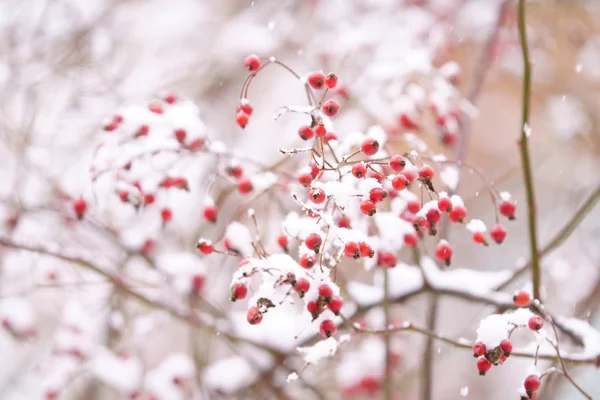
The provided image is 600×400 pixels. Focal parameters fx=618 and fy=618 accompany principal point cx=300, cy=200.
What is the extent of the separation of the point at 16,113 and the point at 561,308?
4.24 metres

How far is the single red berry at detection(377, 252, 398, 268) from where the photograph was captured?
1602 millimetres

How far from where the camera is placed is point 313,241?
50.0 inches

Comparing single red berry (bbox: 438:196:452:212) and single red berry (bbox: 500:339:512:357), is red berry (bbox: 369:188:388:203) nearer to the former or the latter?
Answer: single red berry (bbox: 438:196:452:212)

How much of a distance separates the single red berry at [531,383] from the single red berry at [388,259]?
1.39ft

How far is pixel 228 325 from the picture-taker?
7.41ft

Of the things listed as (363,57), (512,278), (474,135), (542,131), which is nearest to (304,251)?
(512,278)

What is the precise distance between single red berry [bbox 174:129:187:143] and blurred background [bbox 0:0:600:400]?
846 millimetres

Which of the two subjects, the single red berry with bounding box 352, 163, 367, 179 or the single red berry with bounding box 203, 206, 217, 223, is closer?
the single red berry with bounding box 352, 163, 367, 179

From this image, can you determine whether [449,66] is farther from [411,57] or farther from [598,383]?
[598,383]

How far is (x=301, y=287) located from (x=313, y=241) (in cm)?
10

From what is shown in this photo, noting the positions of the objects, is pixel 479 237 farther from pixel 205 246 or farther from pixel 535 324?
pixel 205 246

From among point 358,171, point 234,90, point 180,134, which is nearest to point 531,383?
point 358,171

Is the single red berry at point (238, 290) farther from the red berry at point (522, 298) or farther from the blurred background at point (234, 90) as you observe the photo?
the blurred background at point (234, 90)

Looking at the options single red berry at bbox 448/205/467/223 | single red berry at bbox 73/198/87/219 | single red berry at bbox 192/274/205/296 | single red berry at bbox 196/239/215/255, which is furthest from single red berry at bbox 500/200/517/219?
single red berry at bbox 73/198/87/219
